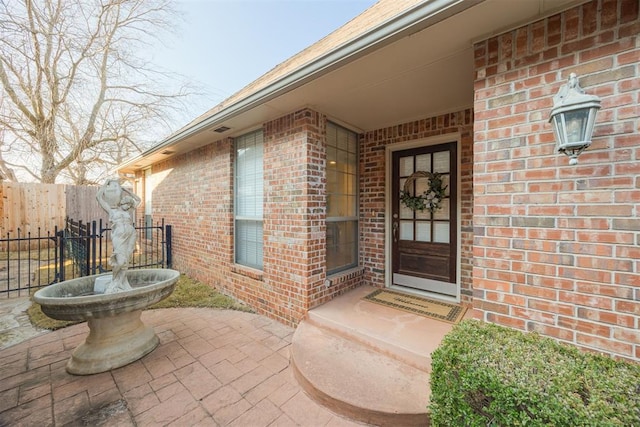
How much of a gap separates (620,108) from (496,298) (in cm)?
129

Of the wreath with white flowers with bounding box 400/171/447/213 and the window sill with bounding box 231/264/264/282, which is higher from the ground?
the wreath with white flowers with bounding box 400/171/447/213

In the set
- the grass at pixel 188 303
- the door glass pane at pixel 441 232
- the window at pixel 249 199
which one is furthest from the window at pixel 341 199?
the grass at pixel 188 303

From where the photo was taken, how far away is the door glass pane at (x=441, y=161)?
340 centimetres

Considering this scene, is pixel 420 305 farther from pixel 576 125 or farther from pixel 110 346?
pixel 110 346

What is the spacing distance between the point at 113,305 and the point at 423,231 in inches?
142

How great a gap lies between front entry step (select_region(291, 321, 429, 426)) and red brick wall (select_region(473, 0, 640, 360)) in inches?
32.2

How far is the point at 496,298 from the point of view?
175 cm

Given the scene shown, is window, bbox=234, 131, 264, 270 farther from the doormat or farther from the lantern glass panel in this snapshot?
the lantern glass panel

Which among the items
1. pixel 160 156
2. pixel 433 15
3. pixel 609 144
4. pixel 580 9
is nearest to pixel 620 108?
pixel 609 144

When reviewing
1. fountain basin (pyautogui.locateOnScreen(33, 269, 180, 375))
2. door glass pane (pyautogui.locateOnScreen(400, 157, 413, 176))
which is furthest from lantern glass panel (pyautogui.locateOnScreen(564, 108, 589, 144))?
fountain basin (pyautogui.locateOnScreen(33, 269, 180, 375))

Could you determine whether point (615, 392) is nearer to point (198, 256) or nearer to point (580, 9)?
point (580, 9)

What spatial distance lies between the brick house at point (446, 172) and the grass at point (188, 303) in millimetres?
244

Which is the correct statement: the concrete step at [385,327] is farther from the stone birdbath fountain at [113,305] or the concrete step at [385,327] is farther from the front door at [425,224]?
the stone birdbath fountain at [113,305]

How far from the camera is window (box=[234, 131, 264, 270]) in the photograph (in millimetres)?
3852
